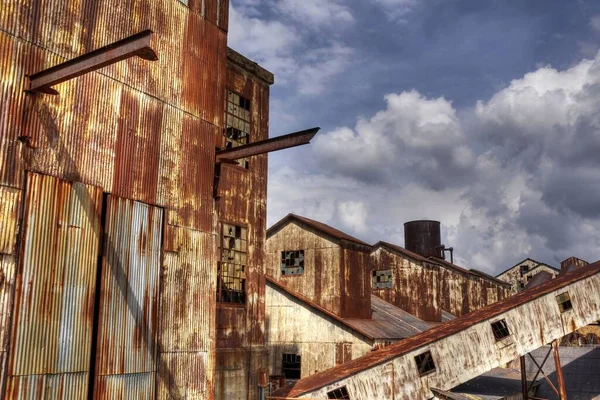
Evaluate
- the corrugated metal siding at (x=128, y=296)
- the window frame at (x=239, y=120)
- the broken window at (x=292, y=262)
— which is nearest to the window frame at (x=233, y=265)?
the window frame at (x=239, y=120)

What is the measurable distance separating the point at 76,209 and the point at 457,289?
43559mm

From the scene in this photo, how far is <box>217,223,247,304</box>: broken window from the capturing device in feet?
56.7

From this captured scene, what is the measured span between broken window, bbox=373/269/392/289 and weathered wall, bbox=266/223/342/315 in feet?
35.4

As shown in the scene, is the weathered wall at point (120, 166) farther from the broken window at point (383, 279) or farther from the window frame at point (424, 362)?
the broken window at point (383, 279)

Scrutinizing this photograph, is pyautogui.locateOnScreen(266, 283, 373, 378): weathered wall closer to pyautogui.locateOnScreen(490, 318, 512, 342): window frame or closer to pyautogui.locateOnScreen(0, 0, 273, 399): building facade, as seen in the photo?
pyautogui.locateOnScreen(490, 318, 512, 342): window frame

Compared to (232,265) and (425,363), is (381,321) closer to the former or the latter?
(425,363)

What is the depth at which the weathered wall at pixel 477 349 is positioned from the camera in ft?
59.6

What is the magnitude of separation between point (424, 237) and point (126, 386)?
159ft

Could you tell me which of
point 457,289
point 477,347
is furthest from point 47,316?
point 457,289

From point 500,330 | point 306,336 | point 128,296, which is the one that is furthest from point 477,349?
point 128,296

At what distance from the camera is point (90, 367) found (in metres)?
10.1

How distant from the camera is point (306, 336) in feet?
90.3

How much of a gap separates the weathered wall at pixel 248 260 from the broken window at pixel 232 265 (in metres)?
0.22

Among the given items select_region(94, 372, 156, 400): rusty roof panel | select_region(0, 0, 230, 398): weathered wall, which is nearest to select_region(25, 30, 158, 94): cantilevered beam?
select_region(0, 0, 230, 398): weathered wall
